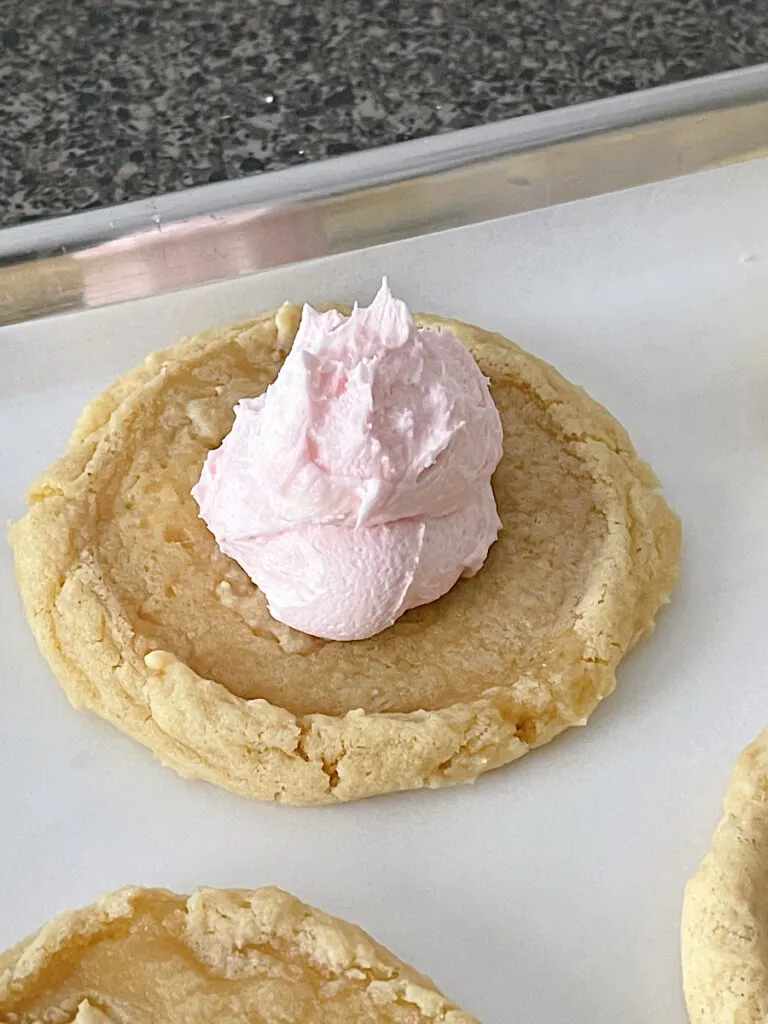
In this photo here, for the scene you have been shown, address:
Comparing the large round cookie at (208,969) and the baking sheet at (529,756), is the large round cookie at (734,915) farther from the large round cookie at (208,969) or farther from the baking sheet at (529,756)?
the large round cookie at (208,969)

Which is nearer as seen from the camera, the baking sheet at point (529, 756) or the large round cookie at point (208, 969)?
the large round cookie at point (208, 969)

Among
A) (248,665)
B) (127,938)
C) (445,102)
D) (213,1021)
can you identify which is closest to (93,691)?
(248,665)

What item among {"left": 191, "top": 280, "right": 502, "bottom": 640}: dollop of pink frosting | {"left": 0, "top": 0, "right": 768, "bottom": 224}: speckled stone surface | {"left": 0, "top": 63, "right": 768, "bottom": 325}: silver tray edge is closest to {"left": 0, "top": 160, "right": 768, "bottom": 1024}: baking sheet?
{"left": 0, "top": 63, "right": 768, "bottom": 325}: silver tray edge

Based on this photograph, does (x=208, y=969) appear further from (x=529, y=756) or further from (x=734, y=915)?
(x=734, y=915)

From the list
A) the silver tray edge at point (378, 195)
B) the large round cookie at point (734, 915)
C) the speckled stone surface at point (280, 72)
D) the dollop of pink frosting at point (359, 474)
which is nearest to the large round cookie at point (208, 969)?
the large round cookie at point (734, 915)

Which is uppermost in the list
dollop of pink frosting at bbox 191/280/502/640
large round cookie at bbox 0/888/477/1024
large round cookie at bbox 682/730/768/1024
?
dollop of pink frosting at bbox 191/280/502/640

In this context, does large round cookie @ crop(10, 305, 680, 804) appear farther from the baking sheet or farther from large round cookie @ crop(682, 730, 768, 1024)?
large round cookie @ crop(682, 730, 768, 1024)

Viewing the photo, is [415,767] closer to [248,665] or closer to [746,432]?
[248,665]
